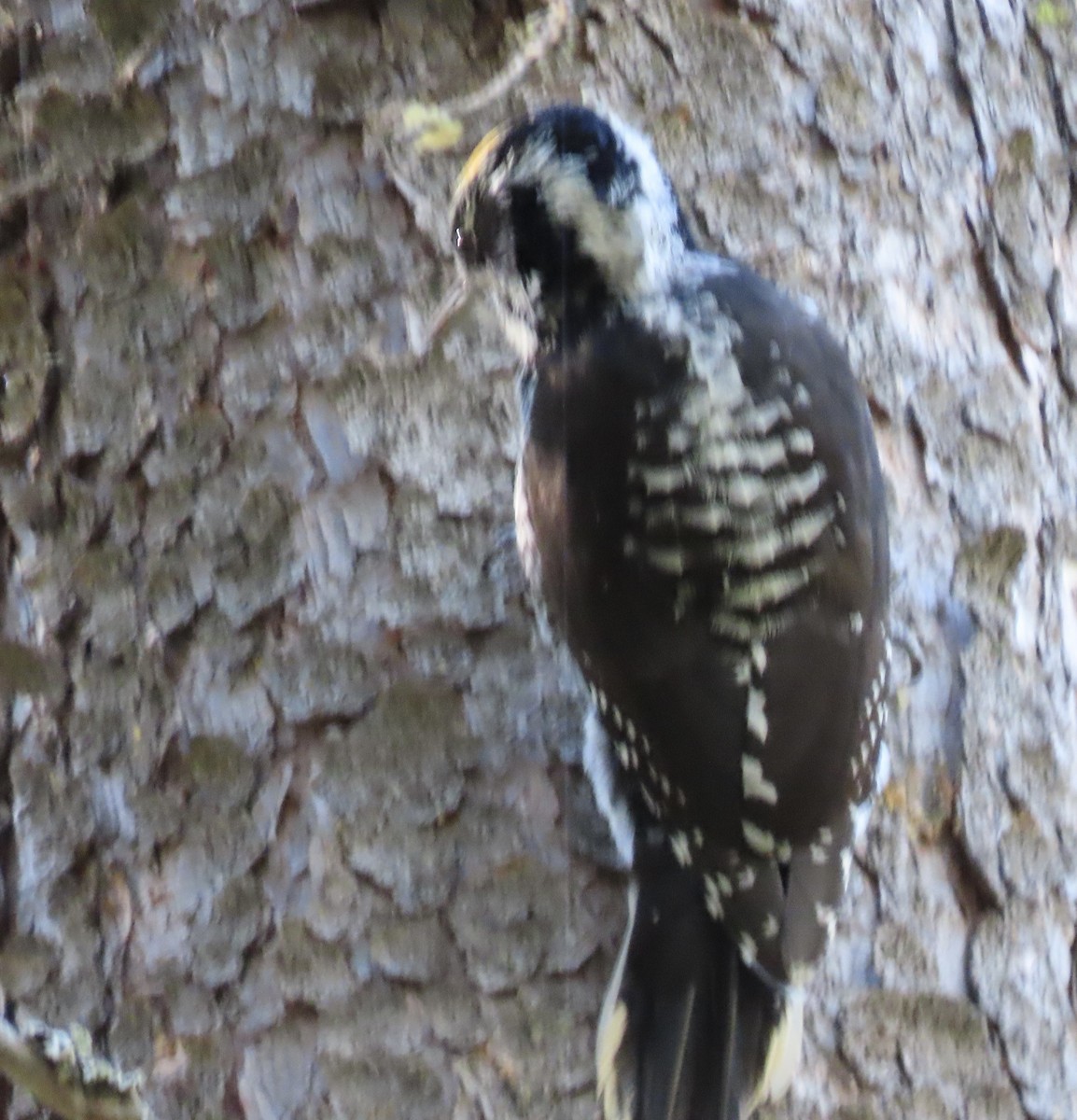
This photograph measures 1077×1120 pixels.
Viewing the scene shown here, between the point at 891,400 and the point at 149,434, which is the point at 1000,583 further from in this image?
the point at 149,434

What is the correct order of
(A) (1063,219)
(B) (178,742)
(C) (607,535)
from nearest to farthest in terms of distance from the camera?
1. (C) (607,535)
2. (B) (178,742)
3. (A) (1063,219)

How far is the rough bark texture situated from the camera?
807 millimetres

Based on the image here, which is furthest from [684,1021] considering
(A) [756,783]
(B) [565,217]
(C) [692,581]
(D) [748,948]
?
(B) [565,217]

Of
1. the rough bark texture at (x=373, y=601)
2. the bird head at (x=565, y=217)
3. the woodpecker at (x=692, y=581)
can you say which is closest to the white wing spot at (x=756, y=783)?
the woodpecker at (x=692, y=581)

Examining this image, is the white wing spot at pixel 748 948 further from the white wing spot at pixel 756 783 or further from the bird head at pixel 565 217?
the bird head at pixel 565 217

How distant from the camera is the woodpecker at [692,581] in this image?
731 mm

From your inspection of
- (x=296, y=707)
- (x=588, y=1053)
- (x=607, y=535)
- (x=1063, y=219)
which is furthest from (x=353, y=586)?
(x=1063, y=219)

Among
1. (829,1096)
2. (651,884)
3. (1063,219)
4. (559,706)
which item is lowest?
(829,1096)

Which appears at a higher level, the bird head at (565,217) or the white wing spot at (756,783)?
the bird head at (565,217)

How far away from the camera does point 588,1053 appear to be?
79 centimetres

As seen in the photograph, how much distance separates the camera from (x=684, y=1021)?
767 millimetres

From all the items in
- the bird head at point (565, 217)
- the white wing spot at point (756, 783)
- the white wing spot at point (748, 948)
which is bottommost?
the white wing spot at point (748, 948)

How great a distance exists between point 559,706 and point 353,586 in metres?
0.16

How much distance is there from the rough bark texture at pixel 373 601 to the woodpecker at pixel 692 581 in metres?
0.05
